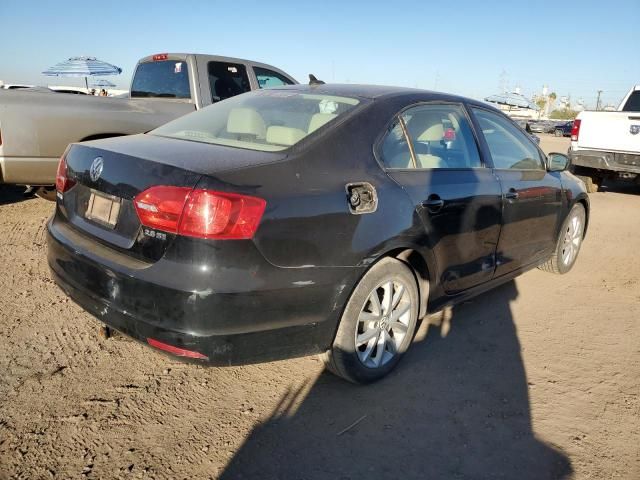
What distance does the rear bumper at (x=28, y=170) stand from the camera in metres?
A: 4.96

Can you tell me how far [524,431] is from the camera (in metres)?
2.59

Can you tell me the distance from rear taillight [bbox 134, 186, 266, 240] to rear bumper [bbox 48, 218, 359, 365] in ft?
0.56

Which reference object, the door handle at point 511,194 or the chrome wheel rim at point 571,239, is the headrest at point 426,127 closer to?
the door handle at point 511,194

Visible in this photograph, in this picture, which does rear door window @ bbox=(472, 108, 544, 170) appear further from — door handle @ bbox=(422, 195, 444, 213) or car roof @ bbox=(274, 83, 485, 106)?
door handle @ bbox=(422, 195, 444, 213)

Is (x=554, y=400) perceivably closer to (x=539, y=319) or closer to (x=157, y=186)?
(x=539, y=319)

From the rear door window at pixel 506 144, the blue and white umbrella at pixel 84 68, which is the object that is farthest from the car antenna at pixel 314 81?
the blue and white umbrella at pixel 84 68

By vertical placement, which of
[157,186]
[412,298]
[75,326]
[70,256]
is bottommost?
[75,326]

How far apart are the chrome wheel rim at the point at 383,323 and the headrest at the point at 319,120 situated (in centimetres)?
93

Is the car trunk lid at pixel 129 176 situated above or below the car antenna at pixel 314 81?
below

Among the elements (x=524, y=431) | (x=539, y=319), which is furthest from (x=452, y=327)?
(x=524, y=431)

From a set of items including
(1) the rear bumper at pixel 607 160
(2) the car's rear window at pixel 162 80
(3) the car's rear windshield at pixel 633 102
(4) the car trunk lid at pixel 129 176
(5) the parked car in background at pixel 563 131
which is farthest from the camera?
(5) the parked car in background at pixel 563 131

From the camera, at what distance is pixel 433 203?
3.01 metres

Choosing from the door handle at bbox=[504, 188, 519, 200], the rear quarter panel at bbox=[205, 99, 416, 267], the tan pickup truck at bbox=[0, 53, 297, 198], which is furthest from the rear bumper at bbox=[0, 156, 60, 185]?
the door handle at bbox=[504, 188, 519, 200]

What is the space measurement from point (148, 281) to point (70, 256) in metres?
0.64
